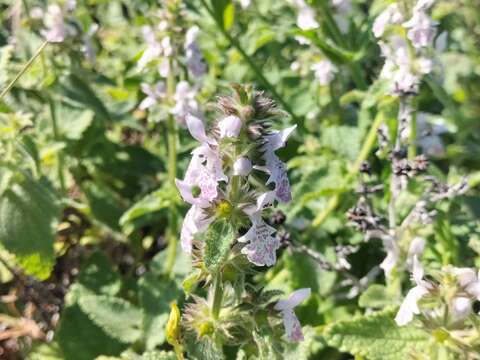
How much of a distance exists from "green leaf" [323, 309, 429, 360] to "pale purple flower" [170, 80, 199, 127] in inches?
36.1

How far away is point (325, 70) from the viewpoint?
2.53 m

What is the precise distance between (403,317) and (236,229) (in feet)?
1.34

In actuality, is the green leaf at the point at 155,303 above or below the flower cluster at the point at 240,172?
below

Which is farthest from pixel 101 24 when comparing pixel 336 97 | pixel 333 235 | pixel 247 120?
pixel 247 120

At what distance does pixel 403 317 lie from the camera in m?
1.38

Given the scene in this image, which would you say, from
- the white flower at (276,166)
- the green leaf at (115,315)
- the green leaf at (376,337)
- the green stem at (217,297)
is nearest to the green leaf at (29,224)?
the green leaf at (115,315)

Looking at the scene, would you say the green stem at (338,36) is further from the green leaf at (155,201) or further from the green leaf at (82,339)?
the green leaf at (82,339)

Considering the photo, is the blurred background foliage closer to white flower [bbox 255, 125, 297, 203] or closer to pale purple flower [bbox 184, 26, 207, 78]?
pale purple flower [bbox 184, 26, 207, 78]

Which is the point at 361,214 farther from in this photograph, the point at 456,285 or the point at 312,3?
the point at 312,3

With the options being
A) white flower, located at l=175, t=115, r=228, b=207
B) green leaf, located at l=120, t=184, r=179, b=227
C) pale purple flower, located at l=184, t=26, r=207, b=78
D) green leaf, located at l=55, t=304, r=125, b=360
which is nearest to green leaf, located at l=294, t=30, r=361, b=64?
pale purple flower, located at l=184, t=26, r=207, b=78

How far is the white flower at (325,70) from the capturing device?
99.8 inches

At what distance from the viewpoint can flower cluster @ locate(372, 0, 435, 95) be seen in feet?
6.17

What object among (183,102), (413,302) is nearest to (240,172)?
(413,302)

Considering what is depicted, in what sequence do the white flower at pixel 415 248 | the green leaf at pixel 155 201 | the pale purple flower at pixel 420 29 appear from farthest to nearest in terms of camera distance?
1. the green leaf at pixel 155 201
2. the pale purple flower at pixel 420 29
3. the white flower at pixel 415 248
